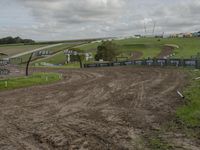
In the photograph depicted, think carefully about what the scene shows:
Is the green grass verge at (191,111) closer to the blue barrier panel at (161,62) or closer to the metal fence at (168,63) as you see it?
the metal fence at (168,63)

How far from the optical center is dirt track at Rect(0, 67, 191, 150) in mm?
13797

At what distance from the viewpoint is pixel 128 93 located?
27.5m

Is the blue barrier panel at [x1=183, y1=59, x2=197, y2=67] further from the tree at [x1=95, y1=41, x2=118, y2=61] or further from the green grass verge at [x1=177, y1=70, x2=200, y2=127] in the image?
the tree at [x1=95, y1=41, x2=118, y2=61]

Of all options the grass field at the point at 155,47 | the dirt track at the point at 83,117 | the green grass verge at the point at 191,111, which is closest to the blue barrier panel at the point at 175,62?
the dirt track at the point at 83,117

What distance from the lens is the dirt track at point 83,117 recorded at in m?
13.8

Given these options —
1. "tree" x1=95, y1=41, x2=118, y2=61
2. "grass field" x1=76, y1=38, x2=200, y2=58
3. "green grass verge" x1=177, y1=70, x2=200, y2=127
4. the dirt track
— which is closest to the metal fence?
"tree" x1=95, y1=41, x2=118, y2=61

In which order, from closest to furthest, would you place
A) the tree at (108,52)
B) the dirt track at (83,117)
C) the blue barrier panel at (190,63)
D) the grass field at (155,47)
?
the dirt track at (83,117) → the blue barrier panel at (190,63) → the tree at (108,52) → the grass field at (155,47)

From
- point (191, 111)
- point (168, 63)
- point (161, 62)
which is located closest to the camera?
point (191, 111)

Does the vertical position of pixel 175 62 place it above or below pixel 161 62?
above

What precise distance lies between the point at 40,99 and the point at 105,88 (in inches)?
280

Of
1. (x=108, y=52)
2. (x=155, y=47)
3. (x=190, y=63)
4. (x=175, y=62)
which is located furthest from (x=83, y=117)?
(x=155, y=47)

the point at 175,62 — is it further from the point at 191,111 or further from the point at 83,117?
the point at 83,117

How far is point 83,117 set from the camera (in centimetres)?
1861

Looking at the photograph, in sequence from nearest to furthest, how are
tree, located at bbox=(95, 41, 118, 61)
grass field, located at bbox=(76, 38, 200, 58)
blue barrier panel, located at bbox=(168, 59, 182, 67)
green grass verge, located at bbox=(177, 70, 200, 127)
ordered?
green grass verge, located at bbox=(177, 70, 200, 127), blue barrier panel, located at bbox=(168, 59, 182, 67), tree, located at bbox=(95, 41, 118, 61), grass field, located at bbox=(76, 38, 200, 58)
